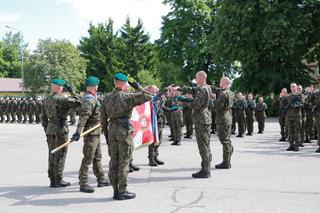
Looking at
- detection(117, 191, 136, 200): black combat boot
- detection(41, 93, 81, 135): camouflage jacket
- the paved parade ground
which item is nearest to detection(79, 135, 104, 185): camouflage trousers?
the paved parade ground

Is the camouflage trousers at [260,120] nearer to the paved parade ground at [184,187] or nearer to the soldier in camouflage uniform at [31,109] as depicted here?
the paved parade ground at [184,187]

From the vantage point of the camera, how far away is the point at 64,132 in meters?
8.72

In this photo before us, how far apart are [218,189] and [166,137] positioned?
10330mm

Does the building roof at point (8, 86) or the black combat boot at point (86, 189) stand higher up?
the building roof at point (8, 86)

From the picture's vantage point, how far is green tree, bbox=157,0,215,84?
150ft

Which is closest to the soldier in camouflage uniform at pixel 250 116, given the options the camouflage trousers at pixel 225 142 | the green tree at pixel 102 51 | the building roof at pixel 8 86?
the camouflage trousers at pixel 225 142

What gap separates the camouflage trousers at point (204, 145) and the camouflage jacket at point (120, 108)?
2.28 meters

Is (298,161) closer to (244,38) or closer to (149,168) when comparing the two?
(149,168)

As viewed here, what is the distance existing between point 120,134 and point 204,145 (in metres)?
2.52

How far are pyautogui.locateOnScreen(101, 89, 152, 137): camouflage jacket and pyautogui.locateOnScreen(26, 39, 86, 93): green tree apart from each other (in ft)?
130

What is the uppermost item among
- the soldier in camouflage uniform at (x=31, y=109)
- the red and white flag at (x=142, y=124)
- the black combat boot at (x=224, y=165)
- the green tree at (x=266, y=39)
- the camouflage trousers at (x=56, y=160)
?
the green tree at (x=266, y=39)

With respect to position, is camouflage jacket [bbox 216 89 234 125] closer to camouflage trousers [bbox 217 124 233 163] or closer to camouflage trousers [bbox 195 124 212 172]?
camouflage trousers [bbox 217 124 233 163]

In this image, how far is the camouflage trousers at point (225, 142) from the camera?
34.0ft

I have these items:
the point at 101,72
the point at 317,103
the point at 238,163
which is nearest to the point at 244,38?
the point at 317,103
